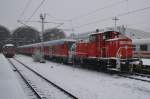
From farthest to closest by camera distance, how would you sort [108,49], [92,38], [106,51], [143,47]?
1. [143,47]
2. [92,38]
3. [106,51]
4. [108,49]

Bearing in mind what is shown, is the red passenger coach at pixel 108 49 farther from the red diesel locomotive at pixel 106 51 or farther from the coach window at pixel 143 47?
the coach window at pixel 143 47

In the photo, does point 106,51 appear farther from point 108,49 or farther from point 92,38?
point 92,38

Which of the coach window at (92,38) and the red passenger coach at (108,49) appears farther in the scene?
the coach window at (92,38)

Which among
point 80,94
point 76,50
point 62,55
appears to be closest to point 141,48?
point 62,55

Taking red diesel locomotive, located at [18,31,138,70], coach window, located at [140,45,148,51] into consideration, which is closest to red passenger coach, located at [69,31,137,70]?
red diesel locomotive, located at [18,31,138,70]

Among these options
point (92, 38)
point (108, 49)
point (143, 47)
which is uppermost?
point (92, 38)

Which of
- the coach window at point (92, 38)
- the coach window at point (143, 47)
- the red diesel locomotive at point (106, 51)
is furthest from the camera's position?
the coach window at point (143, 47)

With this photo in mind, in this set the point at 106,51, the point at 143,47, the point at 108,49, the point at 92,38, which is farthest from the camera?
the point at 143,47

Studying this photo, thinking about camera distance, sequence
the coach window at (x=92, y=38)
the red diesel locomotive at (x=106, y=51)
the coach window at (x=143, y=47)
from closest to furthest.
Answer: the red diesel locomotive at (x=106, y=51), the coach window at (x=92, y=38), the coach window at (x=143, y=47)

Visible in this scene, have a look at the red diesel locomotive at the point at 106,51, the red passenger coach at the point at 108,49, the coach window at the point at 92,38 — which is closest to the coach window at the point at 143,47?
the red diesel locomotive at the point at 106,51

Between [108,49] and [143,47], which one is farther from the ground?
[143,47]

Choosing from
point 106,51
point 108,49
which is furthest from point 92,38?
point 108,49

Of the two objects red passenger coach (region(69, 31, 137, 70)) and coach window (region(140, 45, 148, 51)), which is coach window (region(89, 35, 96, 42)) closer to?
red passenger coach (region(69, 31, 137, 70))

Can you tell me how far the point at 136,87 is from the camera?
12.6 metres
